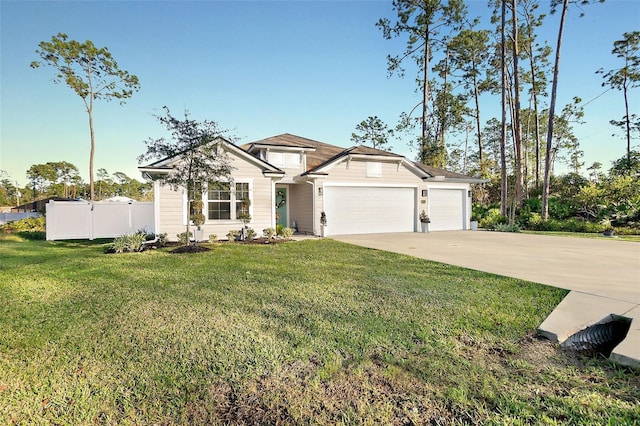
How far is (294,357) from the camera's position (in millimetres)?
2693

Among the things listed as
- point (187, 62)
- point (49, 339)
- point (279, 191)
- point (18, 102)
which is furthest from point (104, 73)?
point (49, 339)

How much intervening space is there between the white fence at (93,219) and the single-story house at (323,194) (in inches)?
164

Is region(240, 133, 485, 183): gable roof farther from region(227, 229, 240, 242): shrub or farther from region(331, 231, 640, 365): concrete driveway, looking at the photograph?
region(331, 231, 640, 365): concrete driveway

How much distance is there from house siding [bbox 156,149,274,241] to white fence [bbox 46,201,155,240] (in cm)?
373

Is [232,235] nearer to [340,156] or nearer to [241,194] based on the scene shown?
[241,194]

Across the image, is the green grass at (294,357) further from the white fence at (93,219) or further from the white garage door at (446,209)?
the white garage door at (446,209)

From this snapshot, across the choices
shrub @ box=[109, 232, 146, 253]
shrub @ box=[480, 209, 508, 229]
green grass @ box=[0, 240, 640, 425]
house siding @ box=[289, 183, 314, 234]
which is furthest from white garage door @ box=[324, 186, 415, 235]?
green grass @ box=[0, 240, 640, 425]

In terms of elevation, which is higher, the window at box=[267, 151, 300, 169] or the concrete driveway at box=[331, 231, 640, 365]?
the window at box=[267, 151, 300, 169]

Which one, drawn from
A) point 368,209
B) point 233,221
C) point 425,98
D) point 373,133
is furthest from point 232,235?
point 373,133

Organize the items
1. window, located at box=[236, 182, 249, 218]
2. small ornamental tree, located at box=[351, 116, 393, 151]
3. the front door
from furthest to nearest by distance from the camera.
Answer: small ornamental tree, located at box=[351, 116, 393, 151]
the front door
window, located at box=[236, 182, 249, 218]

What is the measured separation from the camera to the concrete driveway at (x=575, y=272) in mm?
3275

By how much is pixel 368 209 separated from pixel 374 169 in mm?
1984

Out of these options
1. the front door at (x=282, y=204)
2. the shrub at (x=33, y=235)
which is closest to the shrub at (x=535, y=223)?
the front door at (x=282, y=204)

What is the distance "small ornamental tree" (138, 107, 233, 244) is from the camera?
341 inches
